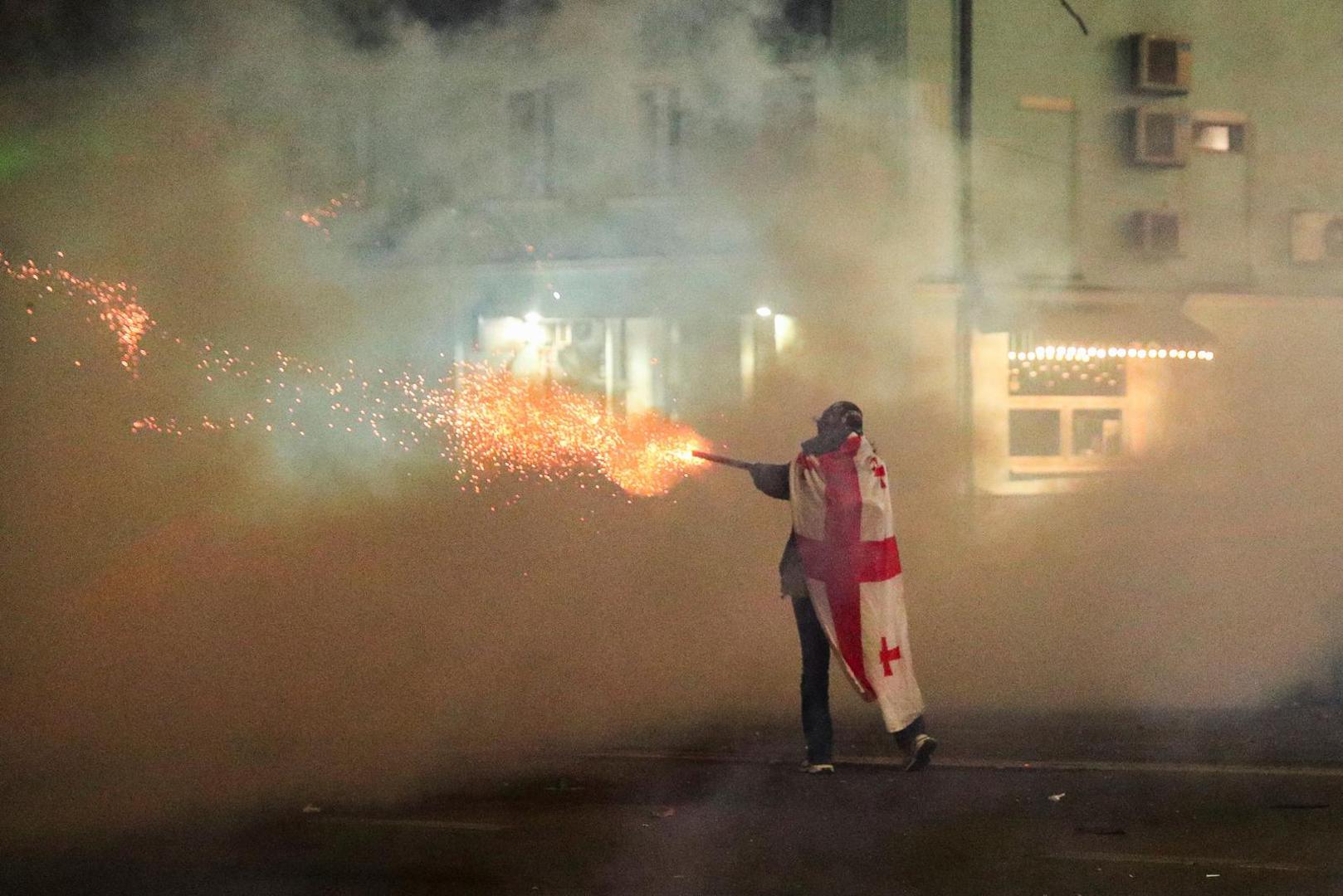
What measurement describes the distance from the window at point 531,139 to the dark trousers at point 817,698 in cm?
405

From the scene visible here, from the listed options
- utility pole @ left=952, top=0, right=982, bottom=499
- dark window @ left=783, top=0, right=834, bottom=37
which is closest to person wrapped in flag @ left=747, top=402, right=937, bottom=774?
dark window @ left=783, top=0, right=834, bottom=37

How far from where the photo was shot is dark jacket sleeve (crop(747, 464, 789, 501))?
5.58 m

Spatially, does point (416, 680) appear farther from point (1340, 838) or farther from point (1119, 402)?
point (1119, 402)

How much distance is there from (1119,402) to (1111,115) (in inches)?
83.4

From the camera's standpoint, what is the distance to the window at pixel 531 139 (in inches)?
334

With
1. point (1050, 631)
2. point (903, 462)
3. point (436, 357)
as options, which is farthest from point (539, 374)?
point (1050, 631)

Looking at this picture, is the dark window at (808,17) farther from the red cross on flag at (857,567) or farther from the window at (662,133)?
the red cross on flag at (857,567)

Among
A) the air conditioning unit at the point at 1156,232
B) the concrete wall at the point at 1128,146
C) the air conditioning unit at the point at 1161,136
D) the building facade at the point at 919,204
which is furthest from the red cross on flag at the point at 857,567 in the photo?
the air conditioning unit at the point at 1161,136

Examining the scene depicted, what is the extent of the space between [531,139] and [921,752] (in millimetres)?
4698

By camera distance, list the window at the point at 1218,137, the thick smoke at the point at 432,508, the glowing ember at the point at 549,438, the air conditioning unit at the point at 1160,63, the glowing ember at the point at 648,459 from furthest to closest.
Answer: the window at the point at 1218,137, the air conditioning unit at the point at 1160,63, the glowing ember at the point at 648,459, the glowing ember at the point at 549,438, the thick smoke at the point at 432,508

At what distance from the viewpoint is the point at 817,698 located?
5.51 m

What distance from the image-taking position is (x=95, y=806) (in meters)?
4.94

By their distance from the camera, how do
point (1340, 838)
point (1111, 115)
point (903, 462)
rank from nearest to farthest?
point (1340, 838) < point (903, 462) < point (1111, 115)

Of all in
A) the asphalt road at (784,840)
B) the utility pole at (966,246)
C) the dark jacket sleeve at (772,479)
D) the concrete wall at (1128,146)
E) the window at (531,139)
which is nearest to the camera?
the asphalt road at (784,840)
